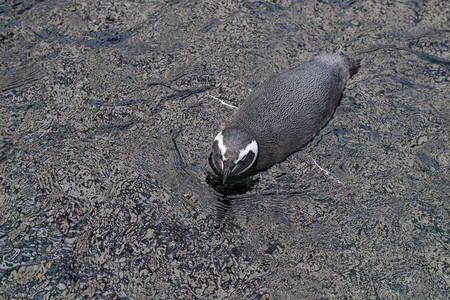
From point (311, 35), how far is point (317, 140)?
6.66ft

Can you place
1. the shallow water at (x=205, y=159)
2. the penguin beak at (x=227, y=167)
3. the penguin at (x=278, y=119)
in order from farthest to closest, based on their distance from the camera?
the penguin at (x=278, y=119) < the penguin beak at (x=227, y=167) < the shallow water at (x=205, y=159)

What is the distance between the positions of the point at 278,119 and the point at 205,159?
3.21 feet

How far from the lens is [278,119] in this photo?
5.73 m

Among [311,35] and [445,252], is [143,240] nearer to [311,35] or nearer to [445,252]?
[445,252]

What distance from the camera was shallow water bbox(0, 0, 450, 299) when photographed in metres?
4.73

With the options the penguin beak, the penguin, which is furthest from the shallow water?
the penguin beak

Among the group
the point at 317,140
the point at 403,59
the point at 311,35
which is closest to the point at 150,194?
the point at 317,140

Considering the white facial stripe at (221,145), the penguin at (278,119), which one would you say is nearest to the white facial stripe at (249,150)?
the penguin at (278,119)

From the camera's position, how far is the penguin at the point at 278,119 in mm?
5223

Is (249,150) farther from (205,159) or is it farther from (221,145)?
(205,159)

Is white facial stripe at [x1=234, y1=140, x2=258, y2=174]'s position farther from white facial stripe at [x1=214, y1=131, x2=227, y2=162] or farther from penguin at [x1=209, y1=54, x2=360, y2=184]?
white facial stripe at [x1=214, y1=131, x2=227, y2=162]

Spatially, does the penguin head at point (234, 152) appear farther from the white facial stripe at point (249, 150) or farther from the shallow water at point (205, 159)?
the shallow water at point (205, 159)

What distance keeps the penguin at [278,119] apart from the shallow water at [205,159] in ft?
0.64

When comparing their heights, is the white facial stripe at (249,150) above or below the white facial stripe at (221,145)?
below
